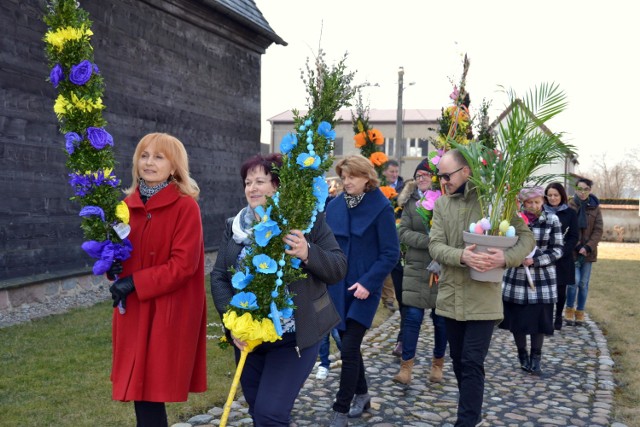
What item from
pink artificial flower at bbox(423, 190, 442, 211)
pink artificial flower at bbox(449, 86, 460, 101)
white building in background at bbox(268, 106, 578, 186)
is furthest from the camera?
white building in background at bbox(268, 106, 578, 186)

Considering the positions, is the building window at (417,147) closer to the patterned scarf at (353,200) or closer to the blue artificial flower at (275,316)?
the patterned scarf at (353,200)

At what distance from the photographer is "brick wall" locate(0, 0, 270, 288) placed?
28.6 ft

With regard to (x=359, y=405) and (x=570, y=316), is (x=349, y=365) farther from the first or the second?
(x=570, y=316)

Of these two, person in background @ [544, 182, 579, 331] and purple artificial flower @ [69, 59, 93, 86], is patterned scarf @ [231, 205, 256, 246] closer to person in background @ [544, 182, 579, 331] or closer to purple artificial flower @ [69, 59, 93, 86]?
purple artificial flower @ [69, 59, 93, 86]

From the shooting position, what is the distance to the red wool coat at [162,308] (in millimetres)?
3328

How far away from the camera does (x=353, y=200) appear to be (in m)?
5.04

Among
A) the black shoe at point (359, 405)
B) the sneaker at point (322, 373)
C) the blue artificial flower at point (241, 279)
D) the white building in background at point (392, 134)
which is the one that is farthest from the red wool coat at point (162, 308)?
the white building in background at point (392, 134)

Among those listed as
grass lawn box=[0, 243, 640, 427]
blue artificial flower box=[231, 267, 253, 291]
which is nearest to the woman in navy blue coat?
grass lawn box=[0, 243, 640, 427]

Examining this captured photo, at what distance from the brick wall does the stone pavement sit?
16.7ft

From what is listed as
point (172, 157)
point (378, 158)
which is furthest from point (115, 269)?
point (378, 158)

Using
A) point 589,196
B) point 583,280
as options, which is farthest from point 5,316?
point 589,196

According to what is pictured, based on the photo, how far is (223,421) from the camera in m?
3.06

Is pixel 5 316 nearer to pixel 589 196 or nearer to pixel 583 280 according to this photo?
pixel 583 280

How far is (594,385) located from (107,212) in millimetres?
5003
